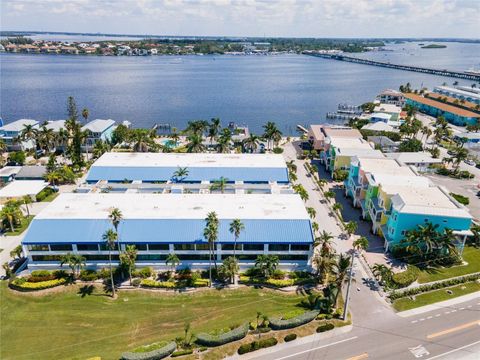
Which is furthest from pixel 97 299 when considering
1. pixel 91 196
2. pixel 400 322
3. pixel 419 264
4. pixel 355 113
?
pixel 355 113

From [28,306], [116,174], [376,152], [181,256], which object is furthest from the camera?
[376,152]

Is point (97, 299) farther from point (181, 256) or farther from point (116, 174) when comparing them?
point (116, 174)

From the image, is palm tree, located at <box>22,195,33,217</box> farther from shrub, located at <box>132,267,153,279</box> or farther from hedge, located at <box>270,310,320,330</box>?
hedge, located at <box>270,310,320,330</box>

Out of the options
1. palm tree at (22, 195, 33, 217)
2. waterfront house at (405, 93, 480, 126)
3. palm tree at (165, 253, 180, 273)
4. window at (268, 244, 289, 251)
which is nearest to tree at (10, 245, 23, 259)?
palm tree at (22, 195, 33, 217)

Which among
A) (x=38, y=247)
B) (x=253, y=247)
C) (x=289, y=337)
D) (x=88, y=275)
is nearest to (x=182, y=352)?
(x=289, y=337)

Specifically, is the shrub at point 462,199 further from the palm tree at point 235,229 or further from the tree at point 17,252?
the tree at point 17,252

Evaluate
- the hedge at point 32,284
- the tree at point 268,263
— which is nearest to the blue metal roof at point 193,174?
the tree at point 268,263
